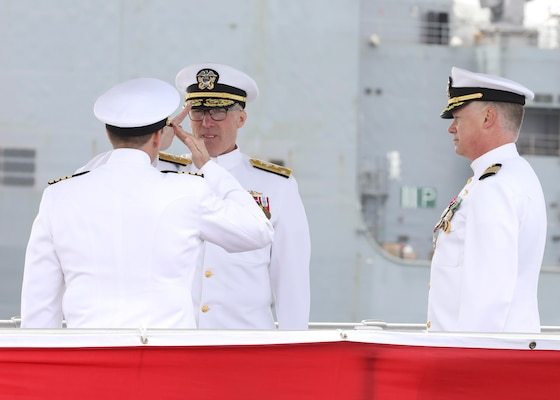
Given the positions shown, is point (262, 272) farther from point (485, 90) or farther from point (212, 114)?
point (485, 90)

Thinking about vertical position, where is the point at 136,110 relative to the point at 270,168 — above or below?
above

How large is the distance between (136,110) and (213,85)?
967 mm

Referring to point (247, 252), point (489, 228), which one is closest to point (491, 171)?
point (489, 228)

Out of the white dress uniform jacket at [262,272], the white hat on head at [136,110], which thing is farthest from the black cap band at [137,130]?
the white dress uniform jacket at [262,272]

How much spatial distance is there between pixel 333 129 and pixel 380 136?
125 cm

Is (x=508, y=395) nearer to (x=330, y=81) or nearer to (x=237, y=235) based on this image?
(x=237, y=235)

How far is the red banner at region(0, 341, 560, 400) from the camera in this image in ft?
6.19

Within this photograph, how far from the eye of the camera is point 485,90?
2.67 meters

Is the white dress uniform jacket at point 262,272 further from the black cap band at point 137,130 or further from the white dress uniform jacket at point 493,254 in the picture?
the black cap band at point 137,130

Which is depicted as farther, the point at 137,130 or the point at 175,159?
the point at 175,159

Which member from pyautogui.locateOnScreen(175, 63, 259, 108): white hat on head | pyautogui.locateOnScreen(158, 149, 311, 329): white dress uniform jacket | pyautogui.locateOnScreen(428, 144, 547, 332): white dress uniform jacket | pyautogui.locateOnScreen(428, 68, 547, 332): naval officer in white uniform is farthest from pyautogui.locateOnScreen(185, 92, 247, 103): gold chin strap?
pyautogui.locateOnScreen(428, 144, 547, 332): white dress uniform jacket

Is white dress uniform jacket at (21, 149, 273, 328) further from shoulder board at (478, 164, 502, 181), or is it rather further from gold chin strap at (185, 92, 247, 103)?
gold chin strap at (185, 92, 247, 103)

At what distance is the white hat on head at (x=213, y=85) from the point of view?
3.14 meters

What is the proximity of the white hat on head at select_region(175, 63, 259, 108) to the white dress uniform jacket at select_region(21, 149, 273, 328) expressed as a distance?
923 millimetres
